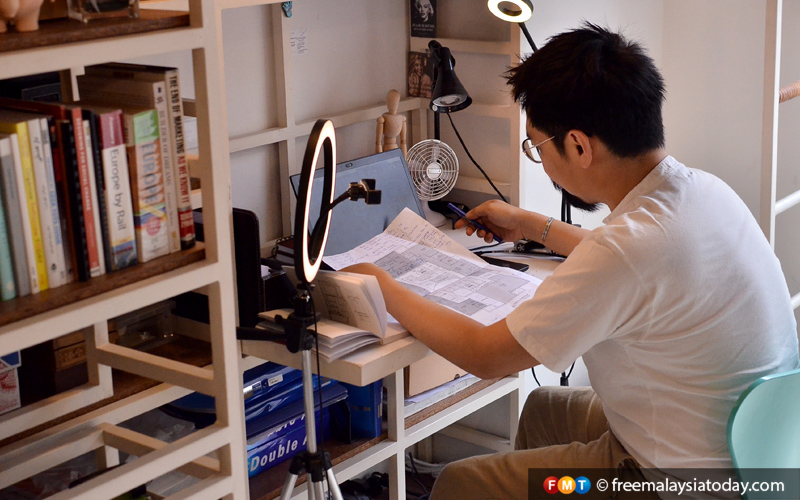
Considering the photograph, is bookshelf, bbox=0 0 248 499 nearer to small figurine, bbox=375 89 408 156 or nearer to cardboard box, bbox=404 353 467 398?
cardboard box, bbox=404 353 467 398

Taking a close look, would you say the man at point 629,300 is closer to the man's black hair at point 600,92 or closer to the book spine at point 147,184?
the man's black hair at point 600,92

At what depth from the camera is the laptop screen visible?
2.01 metres

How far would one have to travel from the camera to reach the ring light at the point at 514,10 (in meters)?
1.99

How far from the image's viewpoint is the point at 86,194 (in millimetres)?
1186

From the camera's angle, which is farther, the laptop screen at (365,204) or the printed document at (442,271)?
the laptop screen at (365,204)

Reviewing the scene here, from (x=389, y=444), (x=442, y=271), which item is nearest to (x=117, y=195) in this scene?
(x=442, y=271)

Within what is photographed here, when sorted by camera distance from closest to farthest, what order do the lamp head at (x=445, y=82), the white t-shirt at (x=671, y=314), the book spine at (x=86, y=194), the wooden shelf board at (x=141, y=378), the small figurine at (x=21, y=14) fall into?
the small figurine at (x=21, y=14), the book spine at (x=86, y=194), the white t-shirt at (x=671, y=314), the wooden shelf board at (x=141, y=378), the lamp head at (x=445, y=82)

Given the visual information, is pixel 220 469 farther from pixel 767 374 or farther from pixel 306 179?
pixel 767 374

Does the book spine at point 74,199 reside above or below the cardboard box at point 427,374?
above

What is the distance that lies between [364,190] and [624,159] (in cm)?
48

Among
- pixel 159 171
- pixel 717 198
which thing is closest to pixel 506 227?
pixel 717 198

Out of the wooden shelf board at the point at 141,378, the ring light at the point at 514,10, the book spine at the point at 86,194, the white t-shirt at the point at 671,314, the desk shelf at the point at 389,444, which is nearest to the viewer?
the book spine at the point at 86,194

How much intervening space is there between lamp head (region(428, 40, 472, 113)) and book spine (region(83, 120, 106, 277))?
1163 millimetres

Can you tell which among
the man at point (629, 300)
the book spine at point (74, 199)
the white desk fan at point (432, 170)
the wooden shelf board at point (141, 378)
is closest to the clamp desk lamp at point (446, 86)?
the white desk fan at point (432, 170)
